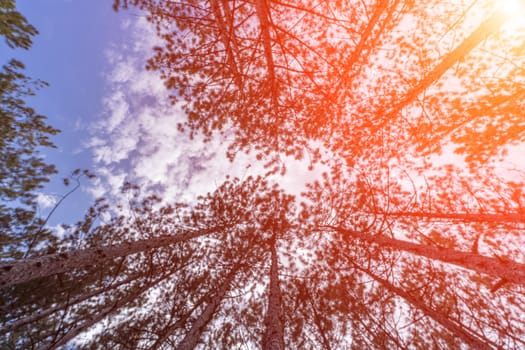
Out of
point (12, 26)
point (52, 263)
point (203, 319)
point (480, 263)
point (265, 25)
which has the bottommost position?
point (203, 319)

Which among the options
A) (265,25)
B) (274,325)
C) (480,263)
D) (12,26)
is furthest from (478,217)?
(12,26)

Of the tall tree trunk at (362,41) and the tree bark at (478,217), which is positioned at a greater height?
the tall tree trunk at (362,41)

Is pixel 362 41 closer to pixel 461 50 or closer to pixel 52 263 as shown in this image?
pixel 461 50

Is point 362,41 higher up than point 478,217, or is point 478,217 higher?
point 362,41

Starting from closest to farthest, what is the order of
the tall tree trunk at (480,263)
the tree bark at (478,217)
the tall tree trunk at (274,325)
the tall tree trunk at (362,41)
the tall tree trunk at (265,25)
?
the tall tree trunk at (480,263) < the tall tree trunk at (265,25) < the tall tree trunk at (362,41) < the tall tree trunk at (274,325) < the tree bark at (478,217)

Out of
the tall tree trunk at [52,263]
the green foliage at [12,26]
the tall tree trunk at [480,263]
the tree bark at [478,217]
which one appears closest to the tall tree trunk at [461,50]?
the tree bark at [478,217]

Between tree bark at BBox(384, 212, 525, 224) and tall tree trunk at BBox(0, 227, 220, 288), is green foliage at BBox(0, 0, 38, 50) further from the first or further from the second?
tree bark at BBox(384, 212, 525, 224)

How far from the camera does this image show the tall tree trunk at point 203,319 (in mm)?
4216

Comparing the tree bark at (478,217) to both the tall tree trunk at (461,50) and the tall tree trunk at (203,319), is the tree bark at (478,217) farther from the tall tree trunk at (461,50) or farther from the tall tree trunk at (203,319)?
the tall tree trunk at (203,319)

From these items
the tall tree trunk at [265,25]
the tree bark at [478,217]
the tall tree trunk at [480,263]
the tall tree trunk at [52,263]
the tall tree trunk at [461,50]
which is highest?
the tall tree trunk at [461,50]

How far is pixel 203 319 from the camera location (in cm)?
505

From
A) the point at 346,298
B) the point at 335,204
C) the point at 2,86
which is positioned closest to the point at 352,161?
the point at 335,204

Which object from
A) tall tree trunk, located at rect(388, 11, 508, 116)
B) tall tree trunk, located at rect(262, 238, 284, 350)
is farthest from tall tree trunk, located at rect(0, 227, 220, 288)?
tall tree trunk, located at rect(388, 11, 508, 116)

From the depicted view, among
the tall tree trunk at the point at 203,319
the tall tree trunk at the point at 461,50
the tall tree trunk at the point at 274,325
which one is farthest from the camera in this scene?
the tall tree trunk at the point at 203,319
